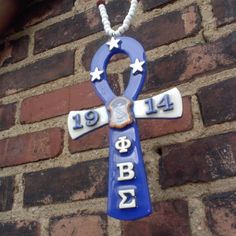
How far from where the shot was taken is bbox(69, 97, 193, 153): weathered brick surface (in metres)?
0.54

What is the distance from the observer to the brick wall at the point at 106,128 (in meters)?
0.50

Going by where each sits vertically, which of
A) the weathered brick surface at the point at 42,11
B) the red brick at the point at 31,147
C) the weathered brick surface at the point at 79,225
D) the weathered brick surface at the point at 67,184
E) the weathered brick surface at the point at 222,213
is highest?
the weathered brick surface at the point at 42,11

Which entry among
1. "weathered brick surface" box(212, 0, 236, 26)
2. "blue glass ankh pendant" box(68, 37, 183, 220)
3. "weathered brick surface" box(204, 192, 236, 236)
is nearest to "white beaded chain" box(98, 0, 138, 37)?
"blue glass ankh pendant" box(68, 37, 183, 220)

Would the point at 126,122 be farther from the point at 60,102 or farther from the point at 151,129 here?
the point at 60,102

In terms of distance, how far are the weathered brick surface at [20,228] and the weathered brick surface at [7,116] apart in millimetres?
169

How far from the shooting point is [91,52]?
67 cm

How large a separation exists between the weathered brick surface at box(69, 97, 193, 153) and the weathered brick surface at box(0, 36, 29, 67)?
239 mm

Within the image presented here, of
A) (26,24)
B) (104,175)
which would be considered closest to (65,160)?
(104,175)

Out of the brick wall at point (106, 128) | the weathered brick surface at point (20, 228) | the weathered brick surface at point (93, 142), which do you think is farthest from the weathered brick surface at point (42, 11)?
the weathered brick surface at point (20, 228)

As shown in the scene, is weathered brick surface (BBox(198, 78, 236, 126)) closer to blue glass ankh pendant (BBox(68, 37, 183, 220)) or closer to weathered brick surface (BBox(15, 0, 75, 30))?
blue glass ankh pendant (BBox(68, 37, 183, 220))

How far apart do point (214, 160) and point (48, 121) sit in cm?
28

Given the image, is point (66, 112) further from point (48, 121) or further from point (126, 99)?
point (126, 99)

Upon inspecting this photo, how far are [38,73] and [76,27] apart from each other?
0.34 feet

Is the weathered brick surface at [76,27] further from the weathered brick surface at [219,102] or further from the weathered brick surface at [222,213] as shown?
the weathered brick surface at [222,213]
